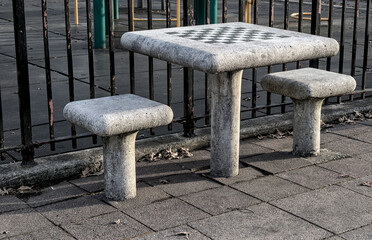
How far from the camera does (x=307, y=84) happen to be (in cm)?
505

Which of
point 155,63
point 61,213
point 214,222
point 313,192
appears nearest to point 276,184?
point 313,192

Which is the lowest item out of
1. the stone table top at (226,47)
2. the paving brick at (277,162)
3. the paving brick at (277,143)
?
the paving brick at (277,162)

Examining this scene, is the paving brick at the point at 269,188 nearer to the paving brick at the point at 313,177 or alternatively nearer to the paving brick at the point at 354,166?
the paving brick at the point at 313,177

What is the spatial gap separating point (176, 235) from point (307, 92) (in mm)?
1745

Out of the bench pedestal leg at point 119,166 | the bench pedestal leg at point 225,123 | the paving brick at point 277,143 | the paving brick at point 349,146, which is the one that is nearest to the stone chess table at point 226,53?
the bench pedestal leg at point 225,123

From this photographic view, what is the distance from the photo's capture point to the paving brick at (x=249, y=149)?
5523mm

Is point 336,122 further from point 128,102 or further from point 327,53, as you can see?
point 128,102

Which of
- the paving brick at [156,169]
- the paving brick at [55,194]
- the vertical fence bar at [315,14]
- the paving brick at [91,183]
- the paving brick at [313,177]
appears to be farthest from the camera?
the vertical fence bar at [315,14]

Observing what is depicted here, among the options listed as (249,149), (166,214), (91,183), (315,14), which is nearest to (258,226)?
(166,214)

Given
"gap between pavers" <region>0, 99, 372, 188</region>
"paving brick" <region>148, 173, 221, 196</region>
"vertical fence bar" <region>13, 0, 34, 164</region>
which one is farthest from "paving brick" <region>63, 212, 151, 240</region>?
"vertical fence bar" <region>13, 0, 34, 164</region>

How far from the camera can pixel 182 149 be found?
5.53 meters

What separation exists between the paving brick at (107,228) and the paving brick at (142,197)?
0.19 metres

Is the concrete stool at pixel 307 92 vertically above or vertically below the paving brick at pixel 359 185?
above

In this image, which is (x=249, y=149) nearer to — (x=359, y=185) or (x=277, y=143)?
(x=277, y=143)
